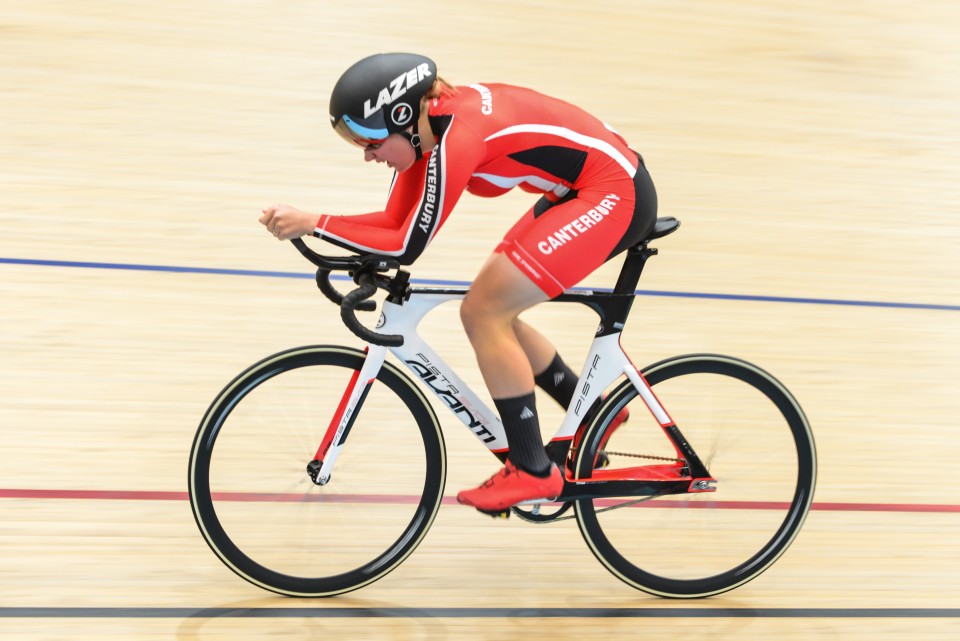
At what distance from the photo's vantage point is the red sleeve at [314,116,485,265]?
79.6 inches

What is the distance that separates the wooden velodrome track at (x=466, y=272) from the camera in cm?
245

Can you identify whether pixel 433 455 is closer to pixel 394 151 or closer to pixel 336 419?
pixel 336 419

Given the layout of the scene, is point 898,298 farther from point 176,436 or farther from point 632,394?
point 176,436

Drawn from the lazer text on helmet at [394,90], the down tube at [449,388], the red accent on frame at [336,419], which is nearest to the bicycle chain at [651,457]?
the down tube at [449,388]

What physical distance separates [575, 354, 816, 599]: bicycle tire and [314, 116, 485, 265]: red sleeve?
617 mm

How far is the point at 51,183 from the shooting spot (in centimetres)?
389

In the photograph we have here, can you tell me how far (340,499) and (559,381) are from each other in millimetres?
581

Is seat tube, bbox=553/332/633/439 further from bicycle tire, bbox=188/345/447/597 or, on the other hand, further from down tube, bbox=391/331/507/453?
bicycle tire, bbox=188/345/447/597

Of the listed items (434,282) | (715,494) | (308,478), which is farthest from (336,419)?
(434,282)

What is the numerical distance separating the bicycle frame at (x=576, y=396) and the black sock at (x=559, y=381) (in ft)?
0.21

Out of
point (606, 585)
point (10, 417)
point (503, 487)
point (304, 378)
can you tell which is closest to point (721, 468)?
point (606, 585)

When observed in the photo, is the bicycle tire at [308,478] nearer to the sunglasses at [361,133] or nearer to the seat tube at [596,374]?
the seat tube at [596,374]

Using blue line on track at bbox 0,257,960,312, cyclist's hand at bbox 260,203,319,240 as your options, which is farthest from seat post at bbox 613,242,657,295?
blue line on track at bbox 0,257,960,312

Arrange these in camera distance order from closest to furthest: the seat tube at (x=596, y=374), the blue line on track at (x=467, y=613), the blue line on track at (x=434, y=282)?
1. the blue line on track at (x=467, y=613)
2. the seat tube at (x=596, y=374)
3. the blue line on track at (x=434, y=282)
